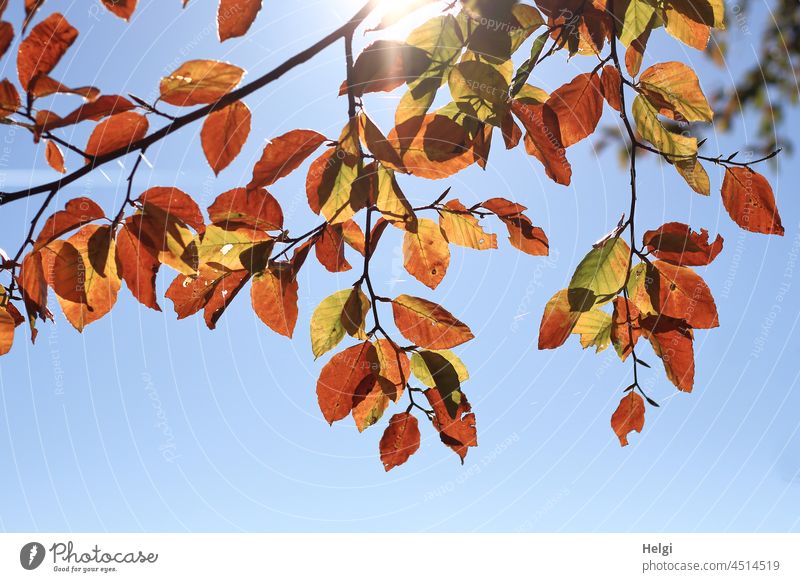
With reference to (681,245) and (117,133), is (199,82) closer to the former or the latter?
(117,133)

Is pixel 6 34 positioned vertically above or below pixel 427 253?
above

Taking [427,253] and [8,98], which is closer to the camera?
[8,98]

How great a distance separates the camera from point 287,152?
0.62 m

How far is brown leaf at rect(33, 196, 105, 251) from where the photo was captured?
0.63 metres

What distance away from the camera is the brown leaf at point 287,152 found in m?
0.62

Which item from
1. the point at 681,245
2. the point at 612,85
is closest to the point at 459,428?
the point at 681,245

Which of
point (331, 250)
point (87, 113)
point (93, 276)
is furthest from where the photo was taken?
point (331, 250)

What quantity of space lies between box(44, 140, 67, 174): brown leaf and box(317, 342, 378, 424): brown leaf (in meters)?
0.35

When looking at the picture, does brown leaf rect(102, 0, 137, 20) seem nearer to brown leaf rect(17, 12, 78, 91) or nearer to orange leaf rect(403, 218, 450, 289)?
brown leaf rect(17, 12, 78, 91)

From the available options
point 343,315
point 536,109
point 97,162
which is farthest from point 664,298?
point 97,162

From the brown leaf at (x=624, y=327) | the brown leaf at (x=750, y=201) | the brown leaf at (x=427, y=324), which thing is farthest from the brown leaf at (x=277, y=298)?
the brown leaf at (x=750, y=201)

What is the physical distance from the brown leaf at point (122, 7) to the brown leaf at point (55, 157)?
0.49 ft

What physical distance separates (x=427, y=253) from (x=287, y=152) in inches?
8.6

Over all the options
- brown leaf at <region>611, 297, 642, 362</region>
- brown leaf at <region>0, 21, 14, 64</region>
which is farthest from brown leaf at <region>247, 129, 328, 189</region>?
brown leaf at <region>611, 297, 642, 362</region>
